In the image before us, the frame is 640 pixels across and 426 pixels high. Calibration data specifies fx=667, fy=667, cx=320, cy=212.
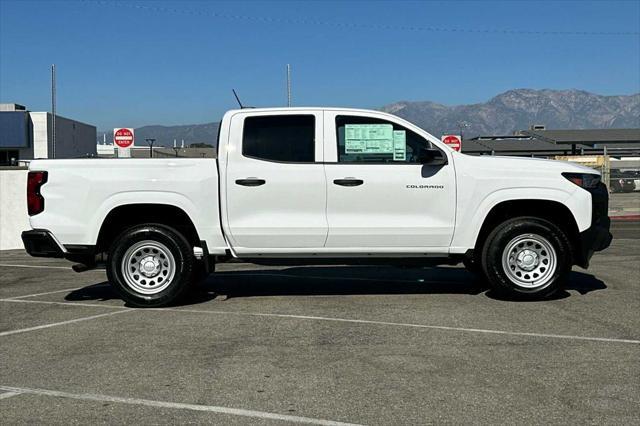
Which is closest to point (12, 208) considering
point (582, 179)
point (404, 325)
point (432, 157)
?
point (432, 157)

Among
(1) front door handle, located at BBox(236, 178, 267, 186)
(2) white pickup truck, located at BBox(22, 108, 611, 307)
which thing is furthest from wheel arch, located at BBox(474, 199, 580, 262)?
(1) front door handle, located at BBox(236, 178, 267, 186)

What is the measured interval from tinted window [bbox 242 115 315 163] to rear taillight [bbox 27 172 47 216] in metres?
2.21

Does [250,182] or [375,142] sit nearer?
[250,182]

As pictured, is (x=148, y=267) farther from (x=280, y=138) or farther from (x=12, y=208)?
(x=12, y=208)

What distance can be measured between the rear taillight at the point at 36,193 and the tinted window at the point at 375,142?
326cm

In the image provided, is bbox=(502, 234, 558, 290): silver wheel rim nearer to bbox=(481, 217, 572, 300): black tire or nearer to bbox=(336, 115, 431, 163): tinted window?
bbox=(481, 217, 572, 300): black tire

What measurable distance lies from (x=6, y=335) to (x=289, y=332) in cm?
264

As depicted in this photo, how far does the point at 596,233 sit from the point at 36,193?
6164 millimetres

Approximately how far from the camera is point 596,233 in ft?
24.1

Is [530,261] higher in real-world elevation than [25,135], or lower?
lower

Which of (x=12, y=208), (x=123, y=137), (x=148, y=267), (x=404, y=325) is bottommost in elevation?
(x=404, y=325)

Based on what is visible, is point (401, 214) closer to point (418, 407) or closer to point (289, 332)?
point (289, 332)

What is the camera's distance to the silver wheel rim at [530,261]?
741 centimetres

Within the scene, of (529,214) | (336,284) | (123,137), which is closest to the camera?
(529,214)
